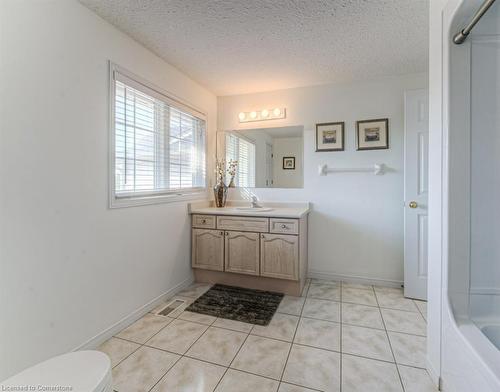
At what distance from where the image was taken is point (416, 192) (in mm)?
2512

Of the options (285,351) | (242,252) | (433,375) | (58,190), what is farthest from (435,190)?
(58,190)

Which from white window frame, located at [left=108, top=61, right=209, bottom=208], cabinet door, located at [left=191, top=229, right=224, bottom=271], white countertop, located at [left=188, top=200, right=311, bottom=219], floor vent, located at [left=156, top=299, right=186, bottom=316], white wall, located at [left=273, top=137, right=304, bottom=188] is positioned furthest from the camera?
white wall, located at [left=273, top=137, right=304, bottom=188]

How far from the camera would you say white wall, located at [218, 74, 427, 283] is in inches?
110

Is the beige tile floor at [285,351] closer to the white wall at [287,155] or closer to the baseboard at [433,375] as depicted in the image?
the baseboard at [433,375]

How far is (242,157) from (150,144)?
1339mm

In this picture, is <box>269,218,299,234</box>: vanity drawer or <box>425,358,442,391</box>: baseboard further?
<box>269,218,299,234</box>: vanity drawer

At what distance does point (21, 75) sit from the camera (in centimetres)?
136

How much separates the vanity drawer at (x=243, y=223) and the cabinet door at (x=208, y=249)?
0.34 feet

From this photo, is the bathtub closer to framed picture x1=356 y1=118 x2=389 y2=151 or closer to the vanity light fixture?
framed picture x1=356 y1=118 x2=389 y2=151

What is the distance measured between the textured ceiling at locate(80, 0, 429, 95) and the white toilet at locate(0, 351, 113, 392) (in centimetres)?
204

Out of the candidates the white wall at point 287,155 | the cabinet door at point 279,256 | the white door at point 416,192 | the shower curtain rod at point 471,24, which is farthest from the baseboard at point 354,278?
the shower curtain rod at point 471,24

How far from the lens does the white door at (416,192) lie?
2479 mm

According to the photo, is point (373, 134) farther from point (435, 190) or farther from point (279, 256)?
point (279, 256)

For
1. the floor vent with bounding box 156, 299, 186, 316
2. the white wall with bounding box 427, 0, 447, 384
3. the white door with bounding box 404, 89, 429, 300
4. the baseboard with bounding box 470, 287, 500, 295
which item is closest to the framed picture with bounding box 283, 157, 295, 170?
the white door with bounding box 404, 89, 429, 300
